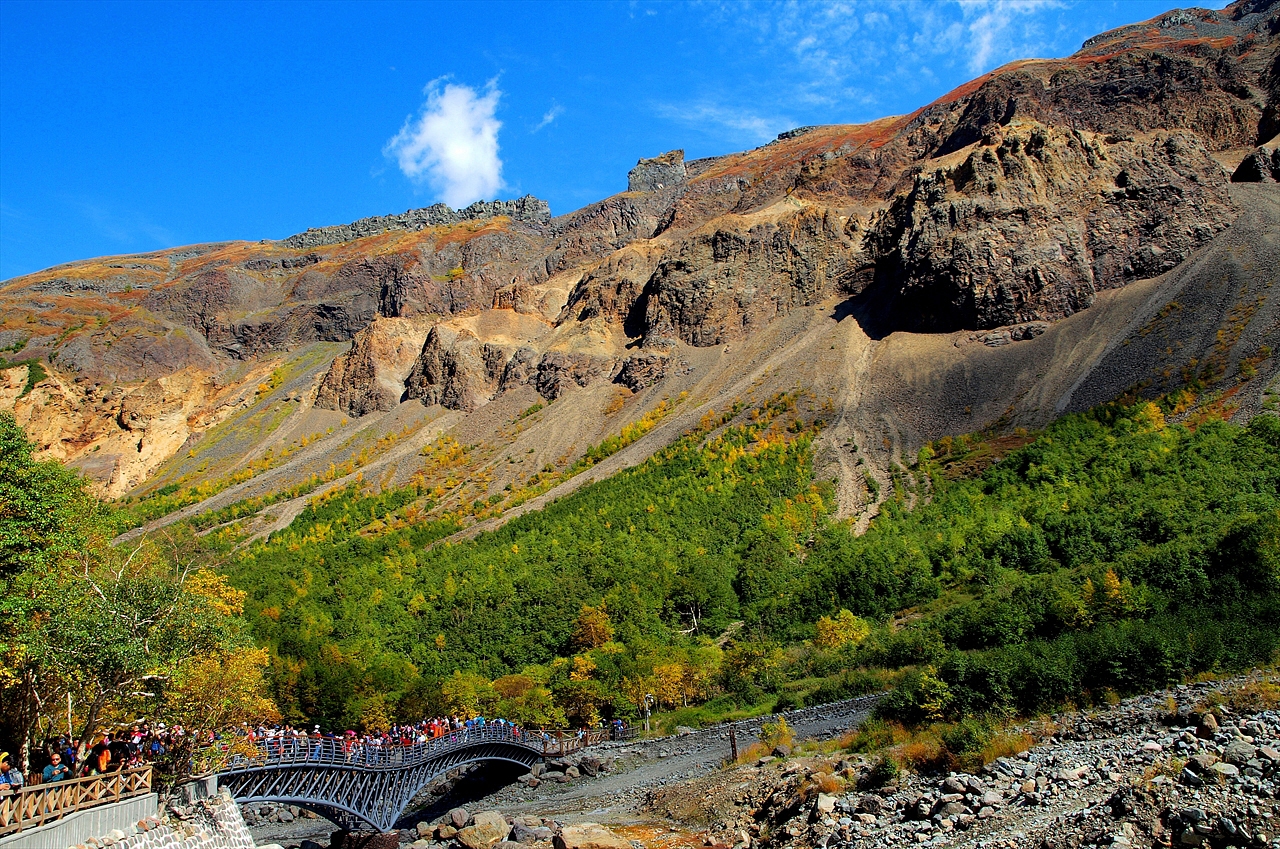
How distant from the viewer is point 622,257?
148 m

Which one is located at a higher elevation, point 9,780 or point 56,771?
point 9,780

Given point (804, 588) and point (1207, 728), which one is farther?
point (804, 588)

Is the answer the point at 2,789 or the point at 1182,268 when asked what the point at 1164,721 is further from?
the point at 1182,268

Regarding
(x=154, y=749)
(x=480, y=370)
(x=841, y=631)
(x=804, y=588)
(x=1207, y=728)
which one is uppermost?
(x=480, y=370)

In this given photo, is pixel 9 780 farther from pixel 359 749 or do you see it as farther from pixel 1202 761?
pixel 1202 761

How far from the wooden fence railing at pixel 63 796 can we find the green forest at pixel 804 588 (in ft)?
85.7

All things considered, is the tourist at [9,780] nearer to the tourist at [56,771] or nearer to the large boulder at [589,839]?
the tourist at [56,771]

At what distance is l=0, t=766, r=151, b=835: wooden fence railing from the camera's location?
1591 centimetres

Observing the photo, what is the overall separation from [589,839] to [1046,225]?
97655 mm

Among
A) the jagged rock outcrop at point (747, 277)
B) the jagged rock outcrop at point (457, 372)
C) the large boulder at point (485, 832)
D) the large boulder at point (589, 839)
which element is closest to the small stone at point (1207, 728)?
the large boulder at point (589, 839)

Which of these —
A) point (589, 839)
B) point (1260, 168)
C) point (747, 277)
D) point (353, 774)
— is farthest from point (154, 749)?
point (1260, 168)

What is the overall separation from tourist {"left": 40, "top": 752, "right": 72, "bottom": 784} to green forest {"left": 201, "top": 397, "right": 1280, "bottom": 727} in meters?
27.4

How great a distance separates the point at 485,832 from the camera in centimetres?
2898

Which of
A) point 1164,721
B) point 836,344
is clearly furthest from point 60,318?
point 1164,721
